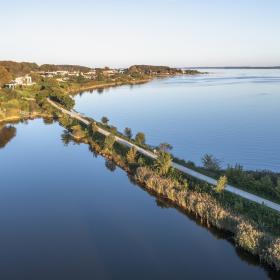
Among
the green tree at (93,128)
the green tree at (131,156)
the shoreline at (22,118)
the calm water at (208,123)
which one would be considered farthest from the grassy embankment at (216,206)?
the shoreline at (22,118)

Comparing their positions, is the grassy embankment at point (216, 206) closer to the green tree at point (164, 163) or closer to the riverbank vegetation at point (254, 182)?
the green tree at point (164, 163)

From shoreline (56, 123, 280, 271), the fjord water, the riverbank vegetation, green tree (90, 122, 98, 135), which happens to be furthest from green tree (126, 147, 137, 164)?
green tree (90, 122, 98, 135)

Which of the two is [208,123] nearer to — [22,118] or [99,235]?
[22,118]

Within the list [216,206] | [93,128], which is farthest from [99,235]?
[93,128]

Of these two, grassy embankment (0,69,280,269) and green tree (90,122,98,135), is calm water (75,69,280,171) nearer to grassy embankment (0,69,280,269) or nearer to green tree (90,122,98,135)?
green tree (90,122,98,135)

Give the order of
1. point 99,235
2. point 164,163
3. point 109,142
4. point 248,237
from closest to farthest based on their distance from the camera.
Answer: point 248,237, point 99,235, point 164,163, point 109,142

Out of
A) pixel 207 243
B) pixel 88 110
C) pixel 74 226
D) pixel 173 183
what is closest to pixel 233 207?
pixel 207 243

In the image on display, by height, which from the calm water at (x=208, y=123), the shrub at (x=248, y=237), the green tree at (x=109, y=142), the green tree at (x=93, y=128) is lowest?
the calm water at (x=208, y=123)

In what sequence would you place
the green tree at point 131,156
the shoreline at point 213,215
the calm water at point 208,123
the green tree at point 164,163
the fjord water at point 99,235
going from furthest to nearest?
1. the calm water at point 208,123
2. the green tree at point 131,156
3. the green tree at point 164,163
4. the fjord water at point 99,235
5. the shoreline at point 213,215
